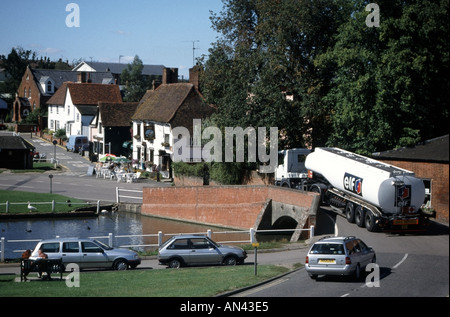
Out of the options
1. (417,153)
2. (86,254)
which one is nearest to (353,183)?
(417,153)

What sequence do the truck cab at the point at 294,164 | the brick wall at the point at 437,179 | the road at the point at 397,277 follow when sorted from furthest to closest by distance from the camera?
the truck cab at the point at 294,164 → the road at the point at 397,277 → the brick wall at the point at 437,179

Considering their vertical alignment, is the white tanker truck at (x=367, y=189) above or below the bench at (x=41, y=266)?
above

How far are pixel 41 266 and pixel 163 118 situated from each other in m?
44.1

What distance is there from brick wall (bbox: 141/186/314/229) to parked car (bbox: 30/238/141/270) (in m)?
15.1

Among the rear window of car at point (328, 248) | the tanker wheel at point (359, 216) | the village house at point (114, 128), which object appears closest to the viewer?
the rear window of car at point (328, 248)

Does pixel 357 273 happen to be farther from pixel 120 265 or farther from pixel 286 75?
pixel 286 75

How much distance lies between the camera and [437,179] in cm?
1708

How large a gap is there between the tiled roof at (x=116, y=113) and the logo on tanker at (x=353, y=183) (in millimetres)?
50550

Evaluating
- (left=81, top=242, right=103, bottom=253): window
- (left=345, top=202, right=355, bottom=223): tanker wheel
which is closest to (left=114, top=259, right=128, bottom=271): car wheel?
→ (left=81, top=242, right=103, bottom=253): window

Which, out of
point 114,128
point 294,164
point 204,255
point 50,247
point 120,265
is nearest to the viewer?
point 50,247

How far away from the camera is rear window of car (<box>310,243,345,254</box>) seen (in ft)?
70.8

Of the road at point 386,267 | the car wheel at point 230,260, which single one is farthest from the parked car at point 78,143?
the car wheel at point 230,260

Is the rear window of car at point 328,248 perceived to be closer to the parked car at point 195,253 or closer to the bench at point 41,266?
the parked car at point 195,253

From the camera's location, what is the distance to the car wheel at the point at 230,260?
27672 millimetres
